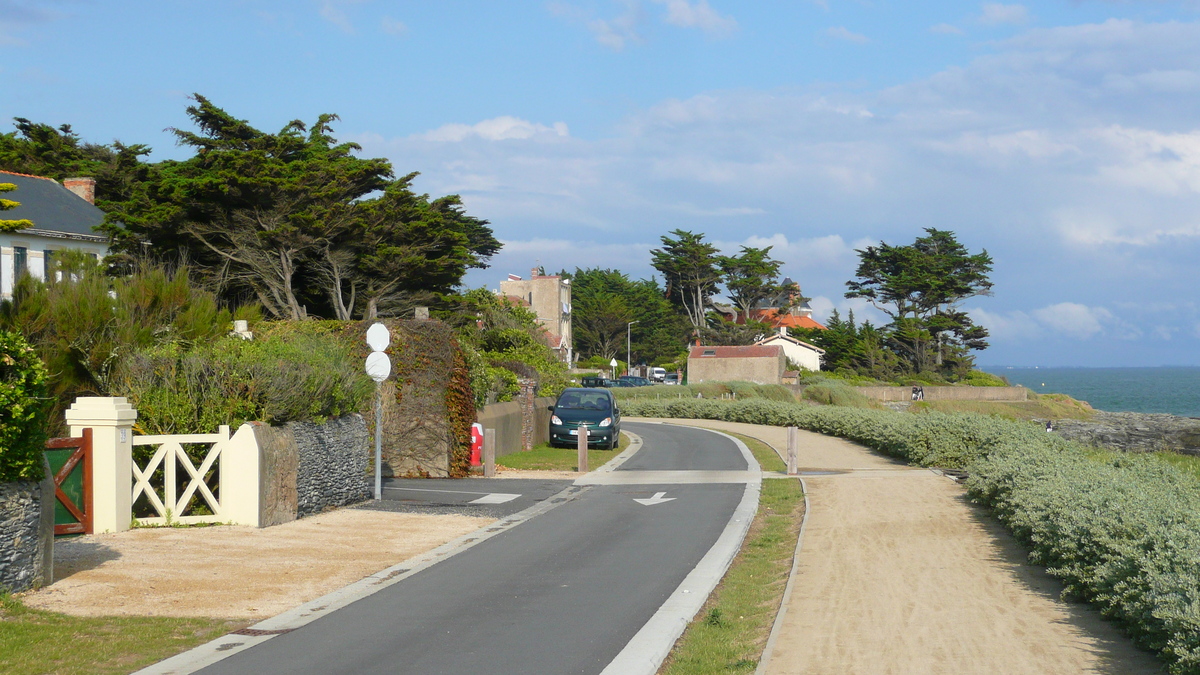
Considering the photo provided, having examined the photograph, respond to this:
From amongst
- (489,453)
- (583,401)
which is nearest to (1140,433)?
(583,401)

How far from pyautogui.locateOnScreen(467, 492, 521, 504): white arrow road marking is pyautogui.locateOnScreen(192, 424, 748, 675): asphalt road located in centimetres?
138

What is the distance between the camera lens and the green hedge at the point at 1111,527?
6.74 metres

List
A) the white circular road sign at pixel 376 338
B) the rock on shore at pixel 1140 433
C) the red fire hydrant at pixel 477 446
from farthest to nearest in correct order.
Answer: the rock on shore at pixel 1140 433
the red fire hydrant at pixel 477 446
the white circular road sign at pixel 376 338

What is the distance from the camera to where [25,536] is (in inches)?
333

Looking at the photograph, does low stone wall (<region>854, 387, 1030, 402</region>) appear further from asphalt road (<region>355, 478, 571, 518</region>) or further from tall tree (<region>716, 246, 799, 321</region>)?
asphalt road (<region>355, 478, 571, 518</region>)

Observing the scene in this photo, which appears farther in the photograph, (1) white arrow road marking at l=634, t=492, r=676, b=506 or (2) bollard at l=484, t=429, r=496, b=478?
(2) bollard at l=484, t=429, r=496, b=478

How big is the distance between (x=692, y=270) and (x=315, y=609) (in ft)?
311

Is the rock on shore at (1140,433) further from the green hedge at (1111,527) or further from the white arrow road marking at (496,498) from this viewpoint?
the white arrow road marking at (496,498)

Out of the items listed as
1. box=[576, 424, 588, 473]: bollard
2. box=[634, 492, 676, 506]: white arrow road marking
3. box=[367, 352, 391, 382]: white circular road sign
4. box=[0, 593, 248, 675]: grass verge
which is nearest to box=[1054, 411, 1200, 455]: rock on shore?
box=[576, 424, 588, 473]: bollard

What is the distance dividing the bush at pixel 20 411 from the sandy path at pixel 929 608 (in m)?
6.40

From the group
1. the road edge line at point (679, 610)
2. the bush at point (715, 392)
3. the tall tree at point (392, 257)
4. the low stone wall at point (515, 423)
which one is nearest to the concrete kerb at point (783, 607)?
the road edge line at point (679, 610)

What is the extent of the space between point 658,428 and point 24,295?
26696 mm

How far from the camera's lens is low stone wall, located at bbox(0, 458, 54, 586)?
27.1 feet

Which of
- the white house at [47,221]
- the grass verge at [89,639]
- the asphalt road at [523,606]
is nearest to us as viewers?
the grass verge at [89,639]
